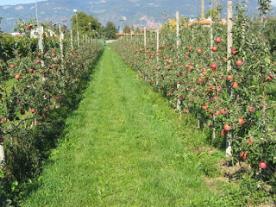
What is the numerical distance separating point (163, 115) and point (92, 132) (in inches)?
82.3

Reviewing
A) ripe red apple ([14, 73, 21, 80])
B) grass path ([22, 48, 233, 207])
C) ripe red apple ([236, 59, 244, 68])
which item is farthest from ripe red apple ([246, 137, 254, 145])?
ripe red apple ([14, 73, 21, 80])

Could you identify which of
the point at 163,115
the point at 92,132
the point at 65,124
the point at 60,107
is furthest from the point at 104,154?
the point at 60,107

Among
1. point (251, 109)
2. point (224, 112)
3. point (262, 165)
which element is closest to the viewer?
point (262, 165)

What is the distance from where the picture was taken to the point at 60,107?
1253cm

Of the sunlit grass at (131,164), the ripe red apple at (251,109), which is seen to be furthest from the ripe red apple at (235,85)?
the sunlit grass at (131,164)

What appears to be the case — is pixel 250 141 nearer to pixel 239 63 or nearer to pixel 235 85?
pixel 235 85

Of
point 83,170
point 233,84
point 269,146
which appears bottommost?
point 83,170

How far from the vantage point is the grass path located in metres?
6.45

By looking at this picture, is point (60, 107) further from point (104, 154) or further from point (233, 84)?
point (233, 84)

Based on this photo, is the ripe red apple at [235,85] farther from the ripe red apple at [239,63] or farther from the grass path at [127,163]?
the grass path at [127,163]

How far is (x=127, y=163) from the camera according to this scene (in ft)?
26.2

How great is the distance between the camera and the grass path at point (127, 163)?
6453mm

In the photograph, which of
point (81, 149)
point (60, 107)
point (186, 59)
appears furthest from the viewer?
point (60, 107)

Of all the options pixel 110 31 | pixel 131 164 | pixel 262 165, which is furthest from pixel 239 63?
pixel 110 31
